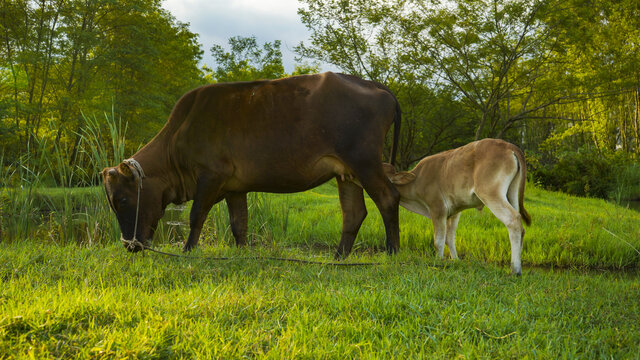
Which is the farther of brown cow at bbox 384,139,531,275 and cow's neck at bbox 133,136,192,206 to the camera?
cow's neck at bbox 133,136,192,206

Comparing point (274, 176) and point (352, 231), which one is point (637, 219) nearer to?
point (352, 231)

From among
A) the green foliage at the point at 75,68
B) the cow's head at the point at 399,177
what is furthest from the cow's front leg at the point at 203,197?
the green foliage at the point at 75,68

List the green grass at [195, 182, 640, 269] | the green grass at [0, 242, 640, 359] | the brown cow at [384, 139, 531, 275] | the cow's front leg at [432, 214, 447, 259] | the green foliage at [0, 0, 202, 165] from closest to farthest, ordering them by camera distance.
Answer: the green grass at [0, 242, 640, 359] → the brown cow at [384, 139, 531, 275] → the cow's front leg at [432, 214, 447, 259] → the green grass at [195, 182, 640, 269] → the green foliage at [0, 0, 202, 165]

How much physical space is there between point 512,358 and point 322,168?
266 cm

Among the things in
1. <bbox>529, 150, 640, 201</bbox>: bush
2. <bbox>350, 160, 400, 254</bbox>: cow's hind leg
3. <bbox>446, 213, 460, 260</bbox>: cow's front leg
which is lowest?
<bbox>446, 213, 460, 260</bbox>: cow's front leg

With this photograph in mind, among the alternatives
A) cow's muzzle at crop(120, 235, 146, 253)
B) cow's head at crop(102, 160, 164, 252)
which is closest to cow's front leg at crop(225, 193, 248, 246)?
cow's head at crop(102, 160, 164, 252)

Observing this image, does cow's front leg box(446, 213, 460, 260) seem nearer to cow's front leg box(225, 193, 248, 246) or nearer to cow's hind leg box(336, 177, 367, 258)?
cow's hind leg box(336, 177, 367, 258)

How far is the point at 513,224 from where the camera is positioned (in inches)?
163

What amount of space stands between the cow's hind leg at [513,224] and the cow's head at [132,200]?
3.42m

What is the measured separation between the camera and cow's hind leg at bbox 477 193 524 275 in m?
4.14

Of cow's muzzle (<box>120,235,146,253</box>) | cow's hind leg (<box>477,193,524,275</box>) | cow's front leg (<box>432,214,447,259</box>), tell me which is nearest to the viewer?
cow's hind leg (<box>477,193,524,275</box>)

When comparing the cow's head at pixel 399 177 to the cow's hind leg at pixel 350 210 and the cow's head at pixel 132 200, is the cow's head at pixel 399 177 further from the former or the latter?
the cow's head at pixel 132 200

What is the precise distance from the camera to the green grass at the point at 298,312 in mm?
2252

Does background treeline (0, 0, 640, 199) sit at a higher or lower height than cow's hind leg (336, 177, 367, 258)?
higher
